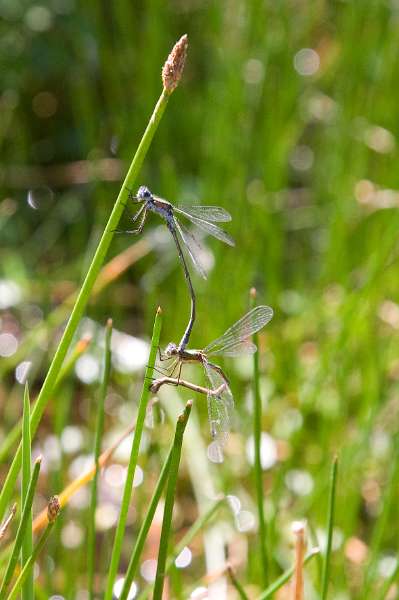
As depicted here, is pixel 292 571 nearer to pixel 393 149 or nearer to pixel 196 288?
pixel 196 288

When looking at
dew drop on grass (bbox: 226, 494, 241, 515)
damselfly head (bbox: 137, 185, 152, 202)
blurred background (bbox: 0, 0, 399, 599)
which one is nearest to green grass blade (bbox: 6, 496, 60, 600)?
damselfly head (bbox: 137, 185, 152, 202)

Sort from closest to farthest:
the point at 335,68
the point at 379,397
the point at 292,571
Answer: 1. the point at 292,571
2. the point at 379,397
3. the point at 335,68

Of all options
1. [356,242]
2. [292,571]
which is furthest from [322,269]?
[292,571]

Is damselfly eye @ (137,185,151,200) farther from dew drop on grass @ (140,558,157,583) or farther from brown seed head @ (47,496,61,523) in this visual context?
dew drop on grass @ (140,558,157,583)

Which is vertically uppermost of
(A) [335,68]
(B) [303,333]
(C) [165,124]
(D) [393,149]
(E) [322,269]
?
(A) [335,68]

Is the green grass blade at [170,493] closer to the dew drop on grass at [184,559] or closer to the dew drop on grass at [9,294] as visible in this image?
the dew drop on grass at [184,559]

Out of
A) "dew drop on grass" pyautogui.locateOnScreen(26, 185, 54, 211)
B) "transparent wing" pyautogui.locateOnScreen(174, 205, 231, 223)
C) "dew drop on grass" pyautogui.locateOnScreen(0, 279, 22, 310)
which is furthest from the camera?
"dew drop on grass" pyautogui.locateOnScreen(26, 185, 54, 211)

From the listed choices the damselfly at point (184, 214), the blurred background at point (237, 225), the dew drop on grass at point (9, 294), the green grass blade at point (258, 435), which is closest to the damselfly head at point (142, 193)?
the damselfly at point (184, 214)
